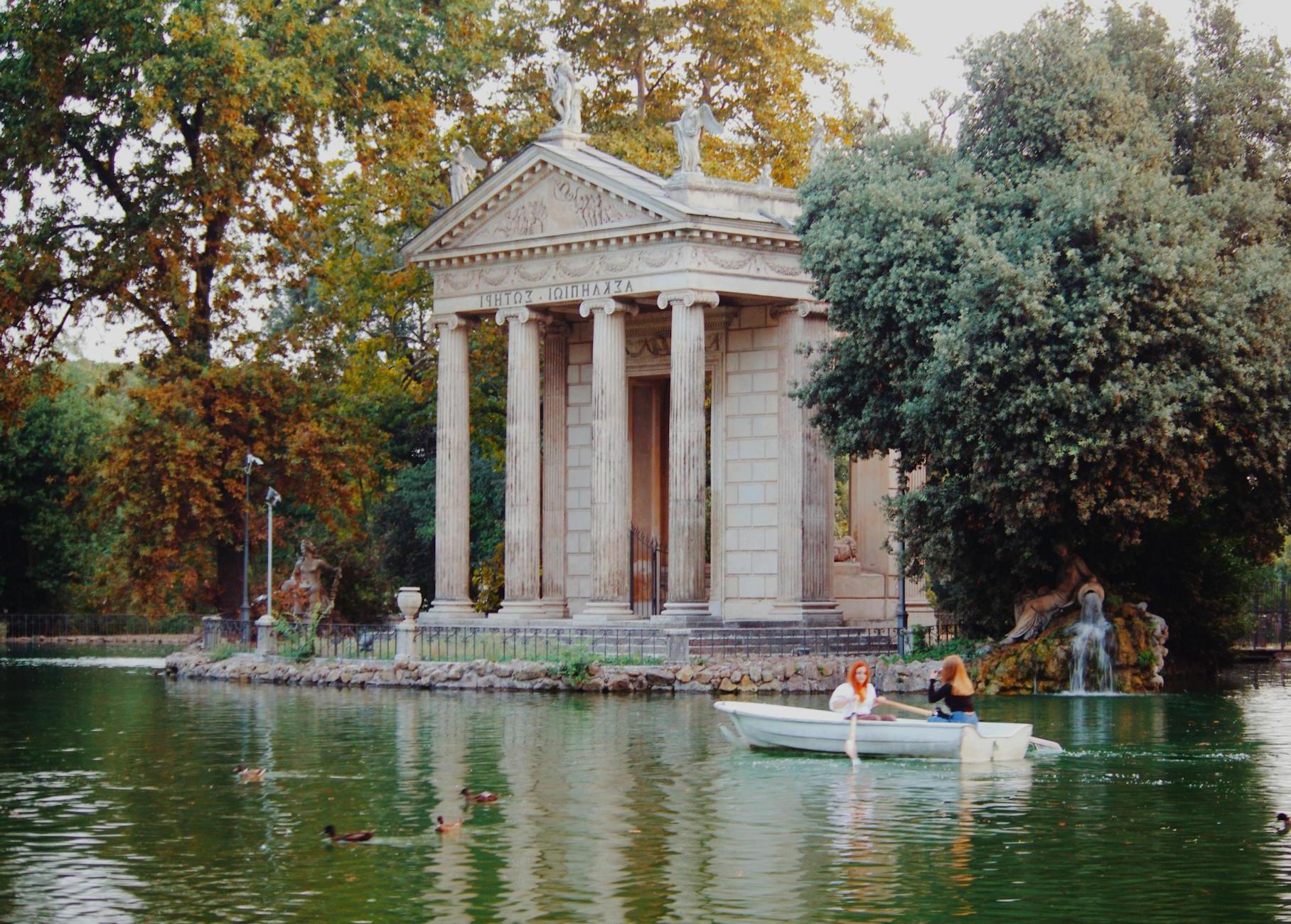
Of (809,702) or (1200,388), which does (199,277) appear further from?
(1200,388)

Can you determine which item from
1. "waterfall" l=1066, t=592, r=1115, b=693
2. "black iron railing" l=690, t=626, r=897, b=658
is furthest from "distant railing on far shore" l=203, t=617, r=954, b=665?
"waterfall" l=1066, t=592, r=1115, b=693

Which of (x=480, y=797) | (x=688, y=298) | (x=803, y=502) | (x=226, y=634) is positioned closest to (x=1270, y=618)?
(x=803, y=502)

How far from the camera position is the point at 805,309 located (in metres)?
44.0

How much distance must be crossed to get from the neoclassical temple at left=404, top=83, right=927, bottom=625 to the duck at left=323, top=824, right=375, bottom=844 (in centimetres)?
2463

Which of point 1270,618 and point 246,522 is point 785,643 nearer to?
point 246,522

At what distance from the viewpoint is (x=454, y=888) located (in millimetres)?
15023

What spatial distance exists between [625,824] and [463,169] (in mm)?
32285

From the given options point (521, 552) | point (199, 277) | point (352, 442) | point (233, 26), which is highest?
point (233, 26)

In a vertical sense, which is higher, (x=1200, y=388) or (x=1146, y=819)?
(x=1200, y=388)

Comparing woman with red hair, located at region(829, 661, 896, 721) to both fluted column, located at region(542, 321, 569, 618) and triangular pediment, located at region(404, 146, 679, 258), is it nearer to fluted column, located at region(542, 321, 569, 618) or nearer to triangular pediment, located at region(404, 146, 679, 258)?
triangular pediment, located at region(404, 146, 679, 258)

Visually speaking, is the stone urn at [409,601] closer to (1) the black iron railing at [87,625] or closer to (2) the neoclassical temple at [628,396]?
(2) the neoclassical temple at [628,396]

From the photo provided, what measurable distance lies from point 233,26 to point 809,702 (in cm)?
2374

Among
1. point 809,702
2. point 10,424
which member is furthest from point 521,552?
point 10,424

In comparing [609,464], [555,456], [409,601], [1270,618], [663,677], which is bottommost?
[663,677]
